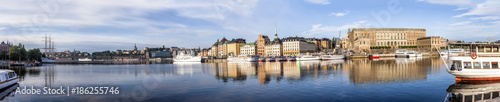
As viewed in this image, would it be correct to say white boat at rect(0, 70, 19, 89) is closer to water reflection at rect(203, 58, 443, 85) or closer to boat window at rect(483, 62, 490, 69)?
water reflection at rect(203, 58, 443, 85)

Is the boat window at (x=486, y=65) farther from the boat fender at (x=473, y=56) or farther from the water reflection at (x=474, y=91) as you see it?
the water reflection at (x=474, y=91)

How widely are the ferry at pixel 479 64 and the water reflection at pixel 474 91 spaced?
2.33 feet

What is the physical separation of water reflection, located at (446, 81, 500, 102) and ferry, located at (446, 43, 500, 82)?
71cm

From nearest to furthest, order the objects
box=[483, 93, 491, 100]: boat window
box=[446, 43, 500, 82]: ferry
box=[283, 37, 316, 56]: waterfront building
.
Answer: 1. box=[483, 93, 491, 100]: boat window
2. box=[446, 43, 500, 82]: ferry
3. box=[283, 37, 316, 56]: waterfront building

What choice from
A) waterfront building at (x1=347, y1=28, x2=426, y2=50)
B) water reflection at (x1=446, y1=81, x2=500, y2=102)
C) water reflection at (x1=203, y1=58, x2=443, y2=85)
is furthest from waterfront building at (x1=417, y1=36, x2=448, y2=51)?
water reflection at (x1=446, y1=81, x2=500, y2=102)

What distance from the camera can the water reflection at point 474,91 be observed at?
23.2 m

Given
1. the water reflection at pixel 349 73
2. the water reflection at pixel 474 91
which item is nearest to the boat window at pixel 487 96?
the water reflection at pixel 474 91

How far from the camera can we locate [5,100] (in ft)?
84.3

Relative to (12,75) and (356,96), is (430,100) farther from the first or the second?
(12,75)

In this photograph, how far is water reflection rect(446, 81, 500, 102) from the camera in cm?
2322

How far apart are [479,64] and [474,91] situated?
7.23 meters

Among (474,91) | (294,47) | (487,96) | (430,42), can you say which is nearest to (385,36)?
(430,42)

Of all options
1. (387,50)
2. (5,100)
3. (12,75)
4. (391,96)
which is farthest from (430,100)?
(387,50)

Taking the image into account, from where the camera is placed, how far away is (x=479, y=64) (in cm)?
3139
